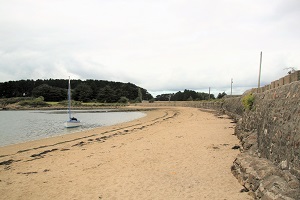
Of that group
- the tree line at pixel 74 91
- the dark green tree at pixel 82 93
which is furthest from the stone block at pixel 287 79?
the dark green tree at pixel 82 93

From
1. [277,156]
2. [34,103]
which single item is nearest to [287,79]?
[277,156]

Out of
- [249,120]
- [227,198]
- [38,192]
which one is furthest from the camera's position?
[249,120]

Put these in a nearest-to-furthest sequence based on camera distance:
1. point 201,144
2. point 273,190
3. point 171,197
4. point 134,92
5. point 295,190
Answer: point 295,190, point 273,190, point 171,197, point 201,144, point 134,92

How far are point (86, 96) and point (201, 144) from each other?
138m

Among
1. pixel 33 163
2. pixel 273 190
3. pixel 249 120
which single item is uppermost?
pixel 249 120

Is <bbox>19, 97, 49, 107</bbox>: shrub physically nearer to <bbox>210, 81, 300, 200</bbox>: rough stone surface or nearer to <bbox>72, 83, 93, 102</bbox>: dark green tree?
<bbox>72, 83, 93, 102</bbox>: dark green tree

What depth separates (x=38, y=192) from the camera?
23.2ft

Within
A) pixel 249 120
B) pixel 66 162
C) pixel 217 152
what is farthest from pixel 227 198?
→ pixel 66 162

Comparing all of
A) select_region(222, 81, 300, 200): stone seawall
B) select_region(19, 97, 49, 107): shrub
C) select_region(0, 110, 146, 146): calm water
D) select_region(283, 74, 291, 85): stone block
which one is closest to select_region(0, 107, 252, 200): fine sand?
select_region(222, 81, 300, 200): stone seawall

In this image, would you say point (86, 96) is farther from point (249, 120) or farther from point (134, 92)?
point (249, 120)

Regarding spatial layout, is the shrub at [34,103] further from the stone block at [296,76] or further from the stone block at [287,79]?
the stone block at [296,76]

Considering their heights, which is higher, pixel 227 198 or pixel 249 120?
pixel 249 120

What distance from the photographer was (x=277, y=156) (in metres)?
5.84

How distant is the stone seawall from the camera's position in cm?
471
